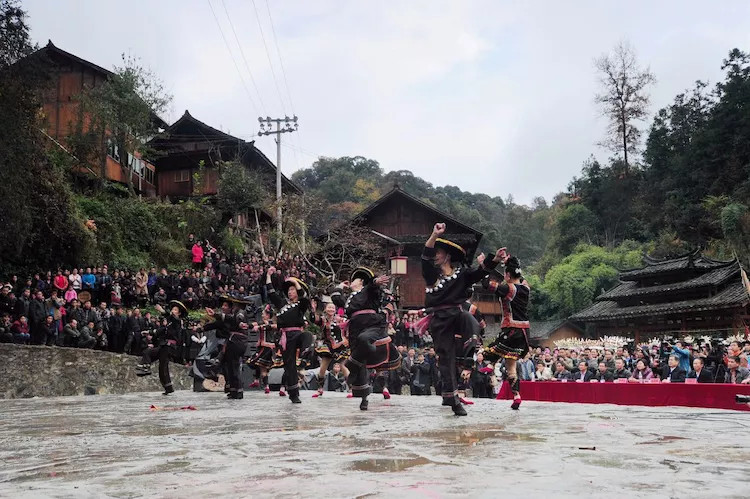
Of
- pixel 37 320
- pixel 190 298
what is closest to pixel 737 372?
pixel 37 320

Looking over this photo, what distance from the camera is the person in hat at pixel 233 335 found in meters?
13.8

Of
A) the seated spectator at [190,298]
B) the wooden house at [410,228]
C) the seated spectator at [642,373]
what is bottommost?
the seated spectator at [642,373]

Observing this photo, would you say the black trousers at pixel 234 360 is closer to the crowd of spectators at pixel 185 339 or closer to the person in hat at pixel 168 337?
the person in hat at pixel 168 337

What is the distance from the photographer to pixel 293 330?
488 inches

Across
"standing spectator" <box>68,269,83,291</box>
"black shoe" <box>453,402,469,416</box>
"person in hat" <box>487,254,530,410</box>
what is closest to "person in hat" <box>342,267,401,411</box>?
"person in hat" <box>487,254,530,410</box>

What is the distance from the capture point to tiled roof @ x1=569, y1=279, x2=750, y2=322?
115 feet

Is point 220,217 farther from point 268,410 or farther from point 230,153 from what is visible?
point 268,410

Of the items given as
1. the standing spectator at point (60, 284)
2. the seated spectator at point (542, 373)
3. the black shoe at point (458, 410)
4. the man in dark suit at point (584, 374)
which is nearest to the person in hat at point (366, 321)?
the black shoe at point (458, 410)

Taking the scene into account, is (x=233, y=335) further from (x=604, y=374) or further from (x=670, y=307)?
(x=670, y=307)

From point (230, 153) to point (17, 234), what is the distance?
78.0 ft

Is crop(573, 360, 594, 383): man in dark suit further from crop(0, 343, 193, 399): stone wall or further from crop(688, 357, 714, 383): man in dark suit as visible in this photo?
crop(0, 343, 193, 399): stone wall

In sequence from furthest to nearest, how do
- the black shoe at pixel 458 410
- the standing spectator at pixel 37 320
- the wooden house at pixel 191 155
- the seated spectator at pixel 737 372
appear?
the wooden house at pixel 191 155 → the standing spectator at pixel 37 320 → the seated spectator at pixel 737 372 → the black shoe at pixel 458 410

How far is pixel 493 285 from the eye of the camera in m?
10.1

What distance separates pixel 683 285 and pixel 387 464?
38139 mm
